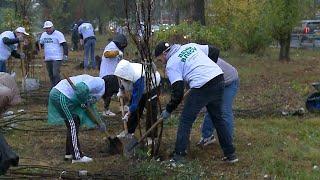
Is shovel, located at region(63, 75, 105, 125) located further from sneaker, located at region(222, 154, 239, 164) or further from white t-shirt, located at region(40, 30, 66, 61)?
white t-shirt, located at region(40, 30, 66, 61)

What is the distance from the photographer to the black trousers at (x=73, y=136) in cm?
638

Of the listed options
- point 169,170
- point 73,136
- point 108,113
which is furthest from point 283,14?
point 169,170

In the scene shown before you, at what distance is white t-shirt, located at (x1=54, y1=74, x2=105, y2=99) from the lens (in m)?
6.32

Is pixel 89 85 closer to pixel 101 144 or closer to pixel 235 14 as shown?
pixel 101 144

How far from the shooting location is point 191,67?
19.8ft

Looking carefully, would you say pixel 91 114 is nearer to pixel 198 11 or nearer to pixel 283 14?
pixel 283 14

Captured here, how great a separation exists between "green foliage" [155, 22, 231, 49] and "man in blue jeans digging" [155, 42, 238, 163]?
1157 centimetres

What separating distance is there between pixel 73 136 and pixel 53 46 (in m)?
5.51

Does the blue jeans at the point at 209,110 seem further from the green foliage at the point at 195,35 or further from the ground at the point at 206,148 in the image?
the green foliage at the point at 195,35

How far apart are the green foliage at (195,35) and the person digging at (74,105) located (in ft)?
37.1

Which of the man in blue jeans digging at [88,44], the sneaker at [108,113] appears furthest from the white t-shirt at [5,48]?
the man in blue jeans digging at [88,44]

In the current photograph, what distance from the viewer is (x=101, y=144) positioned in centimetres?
749

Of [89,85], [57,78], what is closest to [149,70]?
[89,85]

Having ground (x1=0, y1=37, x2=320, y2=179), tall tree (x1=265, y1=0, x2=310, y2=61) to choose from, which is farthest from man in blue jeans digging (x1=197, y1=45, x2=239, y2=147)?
tall tree (x1=265, y1=0, x2=310, y2=61)
